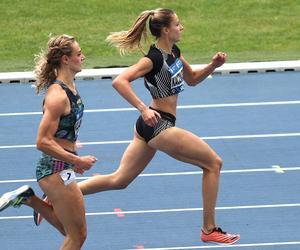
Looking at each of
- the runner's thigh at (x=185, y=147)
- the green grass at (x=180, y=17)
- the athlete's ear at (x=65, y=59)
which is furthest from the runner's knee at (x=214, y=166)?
the green grass at (x=180, y=17)

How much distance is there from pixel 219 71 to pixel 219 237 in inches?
271

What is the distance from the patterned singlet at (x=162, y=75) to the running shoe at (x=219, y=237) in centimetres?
124

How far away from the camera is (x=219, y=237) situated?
10258mm

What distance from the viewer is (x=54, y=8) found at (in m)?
20.8

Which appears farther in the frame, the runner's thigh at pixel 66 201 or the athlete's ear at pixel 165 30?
the athlete's ear at pixel 165 30

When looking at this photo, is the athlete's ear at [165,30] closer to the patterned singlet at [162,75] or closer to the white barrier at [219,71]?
the patterned singlet at [162,75]

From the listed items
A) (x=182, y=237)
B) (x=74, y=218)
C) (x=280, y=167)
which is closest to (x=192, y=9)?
(x=280, y=167)

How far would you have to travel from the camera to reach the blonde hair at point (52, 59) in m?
9.27

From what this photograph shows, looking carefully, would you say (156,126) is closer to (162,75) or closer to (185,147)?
(185,147)

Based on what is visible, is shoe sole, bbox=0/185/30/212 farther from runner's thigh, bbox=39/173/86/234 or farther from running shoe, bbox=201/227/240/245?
running shoe, bbox=201/227/240/245

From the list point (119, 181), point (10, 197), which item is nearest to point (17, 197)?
point (10, 197)

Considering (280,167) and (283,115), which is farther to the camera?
(283,115)

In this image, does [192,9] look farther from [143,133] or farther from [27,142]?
[143,133]

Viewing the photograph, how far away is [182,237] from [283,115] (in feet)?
14.1
